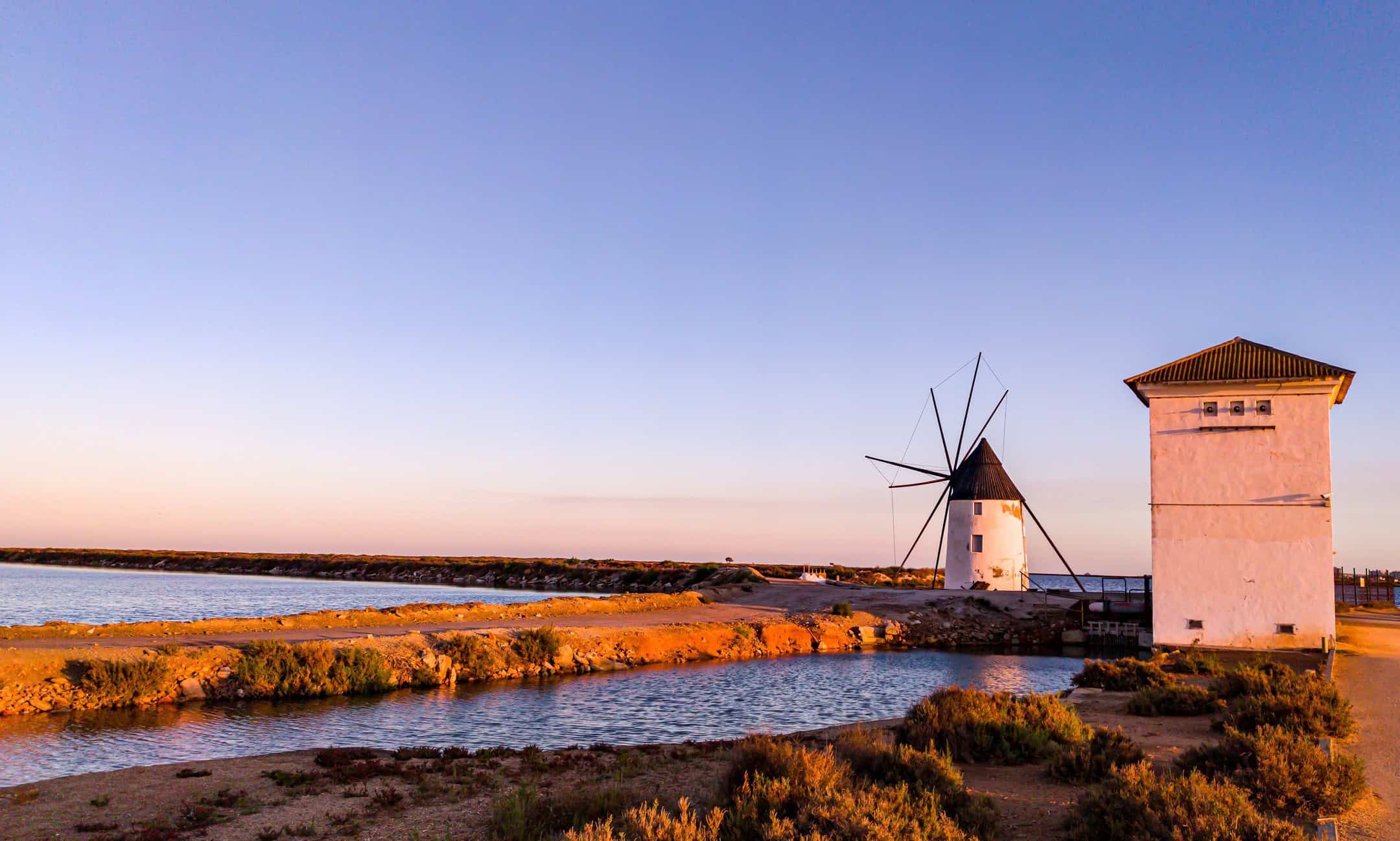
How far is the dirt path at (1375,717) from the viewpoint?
808 centimetres

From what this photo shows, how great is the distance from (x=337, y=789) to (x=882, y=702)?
14648 mm

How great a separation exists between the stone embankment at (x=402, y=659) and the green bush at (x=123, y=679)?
2cm

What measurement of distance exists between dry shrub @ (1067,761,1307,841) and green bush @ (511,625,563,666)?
2011 cm

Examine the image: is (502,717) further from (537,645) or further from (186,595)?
(186,595)

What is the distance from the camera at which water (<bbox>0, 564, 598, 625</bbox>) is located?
4162 cm

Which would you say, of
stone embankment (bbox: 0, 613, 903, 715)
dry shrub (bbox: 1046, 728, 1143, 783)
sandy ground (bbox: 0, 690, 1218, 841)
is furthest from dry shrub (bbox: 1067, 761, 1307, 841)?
stone embankment (bbox: 0, 613, 903, 715)

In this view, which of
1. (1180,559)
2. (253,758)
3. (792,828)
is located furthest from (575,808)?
(1180,559)

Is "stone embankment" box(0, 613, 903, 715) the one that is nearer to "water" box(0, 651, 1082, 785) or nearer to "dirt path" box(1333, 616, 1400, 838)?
"water" box(0, 651, 1082, 785)

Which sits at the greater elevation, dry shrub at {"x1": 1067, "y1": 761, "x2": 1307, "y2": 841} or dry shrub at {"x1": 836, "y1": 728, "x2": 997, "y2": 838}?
dry shrub at {"x1": 1067, "y1": 761, "x2": 1307, "y2": 841}

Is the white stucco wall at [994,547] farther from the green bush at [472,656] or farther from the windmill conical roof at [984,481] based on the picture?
the green bush at [472,656]

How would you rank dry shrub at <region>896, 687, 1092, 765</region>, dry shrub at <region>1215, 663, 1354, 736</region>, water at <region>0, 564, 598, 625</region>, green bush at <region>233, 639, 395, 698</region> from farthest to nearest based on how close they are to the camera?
water at <region>0, 564, 598, 625</region> < green bush at <region>233, 639, 395, 698</region> < dry shrub at <region>1215, 663, 1354, 736</region> < dry shrub at <region>896, 687, 1092, 765</region>

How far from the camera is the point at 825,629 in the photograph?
3703 cm

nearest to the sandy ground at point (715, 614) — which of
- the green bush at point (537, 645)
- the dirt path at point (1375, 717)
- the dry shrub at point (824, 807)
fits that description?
the green bush at point (537, 645)

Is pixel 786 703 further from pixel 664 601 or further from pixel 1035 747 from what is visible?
pixel 664 601
